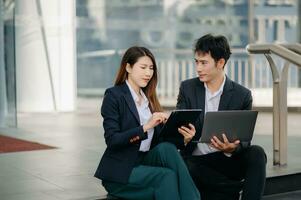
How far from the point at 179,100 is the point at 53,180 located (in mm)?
1126

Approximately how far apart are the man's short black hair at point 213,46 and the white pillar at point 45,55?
19.8 feet

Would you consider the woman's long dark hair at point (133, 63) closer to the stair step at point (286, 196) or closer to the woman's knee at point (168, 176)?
the woman's knee at point (168, 176)

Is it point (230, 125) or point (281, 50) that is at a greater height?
point (281, 50)

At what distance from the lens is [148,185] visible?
3271 millimetres

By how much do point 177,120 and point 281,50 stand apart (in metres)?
1.53

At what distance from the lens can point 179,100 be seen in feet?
12.1

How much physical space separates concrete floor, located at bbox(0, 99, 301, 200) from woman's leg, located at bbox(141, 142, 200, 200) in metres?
0.57

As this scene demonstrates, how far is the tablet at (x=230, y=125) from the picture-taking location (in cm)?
333

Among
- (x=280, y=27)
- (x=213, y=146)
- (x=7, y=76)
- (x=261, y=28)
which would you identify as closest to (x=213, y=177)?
(x=213, y=146)

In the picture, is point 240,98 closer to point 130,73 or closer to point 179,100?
point 179,100

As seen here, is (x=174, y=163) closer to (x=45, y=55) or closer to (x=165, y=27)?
(x=45, y=55)

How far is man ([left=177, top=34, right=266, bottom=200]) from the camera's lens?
3535 mm

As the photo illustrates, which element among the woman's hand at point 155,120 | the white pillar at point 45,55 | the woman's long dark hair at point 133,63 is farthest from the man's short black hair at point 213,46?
the white pillar at point 45,55

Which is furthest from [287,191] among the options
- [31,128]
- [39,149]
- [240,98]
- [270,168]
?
[31,128]
